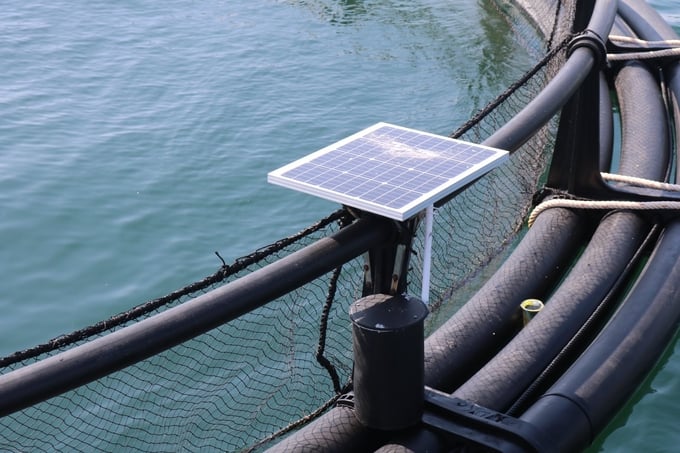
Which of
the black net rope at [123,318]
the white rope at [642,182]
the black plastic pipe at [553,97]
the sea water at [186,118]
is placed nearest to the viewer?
the black net rope at [123,318]

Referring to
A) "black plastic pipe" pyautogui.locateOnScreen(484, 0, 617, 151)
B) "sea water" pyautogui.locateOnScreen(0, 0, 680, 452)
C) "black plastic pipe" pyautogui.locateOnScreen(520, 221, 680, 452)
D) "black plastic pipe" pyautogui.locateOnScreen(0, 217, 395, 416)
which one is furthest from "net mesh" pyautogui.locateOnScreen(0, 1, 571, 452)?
"black plastic pipe" pyautogui.locateOnScreen(0, 217, 395, 416)

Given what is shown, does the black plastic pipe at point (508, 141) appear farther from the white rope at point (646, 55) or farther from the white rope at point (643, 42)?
the white rope at point (643, 42)

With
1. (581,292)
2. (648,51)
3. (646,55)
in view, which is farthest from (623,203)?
(648,51)

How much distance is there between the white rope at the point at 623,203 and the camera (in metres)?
4.50

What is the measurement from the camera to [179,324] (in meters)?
2.31

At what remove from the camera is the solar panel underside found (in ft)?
8.15

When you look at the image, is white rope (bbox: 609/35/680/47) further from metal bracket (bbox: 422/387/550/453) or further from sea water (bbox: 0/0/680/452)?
metal bracket (bbox: 422/387/550/453)

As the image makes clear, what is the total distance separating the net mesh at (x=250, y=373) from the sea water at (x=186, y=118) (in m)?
0.82

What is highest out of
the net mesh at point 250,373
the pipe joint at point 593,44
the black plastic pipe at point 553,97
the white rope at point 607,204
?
the pipe joint at point 593,44

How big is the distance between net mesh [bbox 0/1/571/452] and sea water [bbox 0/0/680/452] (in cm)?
Answer: 82

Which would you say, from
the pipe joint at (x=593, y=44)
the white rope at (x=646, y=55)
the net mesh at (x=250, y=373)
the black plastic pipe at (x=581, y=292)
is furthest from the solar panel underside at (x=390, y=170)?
the white rope at (x=646, y=55)

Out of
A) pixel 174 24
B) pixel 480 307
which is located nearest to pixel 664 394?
pixel 480 307

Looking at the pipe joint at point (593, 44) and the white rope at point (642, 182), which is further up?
the pipe joint at point (593, 44)

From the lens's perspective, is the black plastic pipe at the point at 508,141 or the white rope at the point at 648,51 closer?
the black plastic pipe at the point at 508,141
